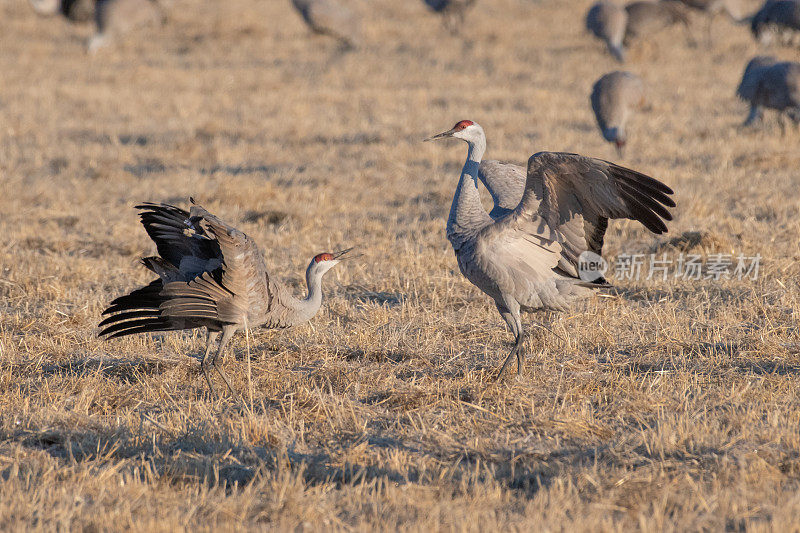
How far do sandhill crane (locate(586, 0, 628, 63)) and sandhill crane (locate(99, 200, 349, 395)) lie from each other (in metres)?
13.5

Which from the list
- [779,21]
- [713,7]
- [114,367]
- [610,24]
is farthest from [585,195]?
[713,7]

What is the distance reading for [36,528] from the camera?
329cm

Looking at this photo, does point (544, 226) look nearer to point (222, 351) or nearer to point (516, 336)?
point (516, 336)

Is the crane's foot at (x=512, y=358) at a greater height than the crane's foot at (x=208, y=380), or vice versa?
the crane's foot at (x=512, y=358)

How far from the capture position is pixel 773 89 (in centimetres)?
1171

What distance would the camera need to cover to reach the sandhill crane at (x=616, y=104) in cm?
1140

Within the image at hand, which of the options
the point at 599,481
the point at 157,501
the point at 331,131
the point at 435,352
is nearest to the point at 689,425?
the point at 599,481

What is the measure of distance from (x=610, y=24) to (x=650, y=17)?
4.21 ft

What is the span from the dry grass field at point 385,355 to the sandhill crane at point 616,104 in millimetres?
300

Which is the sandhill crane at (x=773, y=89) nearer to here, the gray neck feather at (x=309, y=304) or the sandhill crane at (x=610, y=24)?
the sandhill crane at (x=610, y=24)

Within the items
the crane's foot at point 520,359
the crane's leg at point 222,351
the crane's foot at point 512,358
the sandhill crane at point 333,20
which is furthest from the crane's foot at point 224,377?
the sandhill crane at point 333,20

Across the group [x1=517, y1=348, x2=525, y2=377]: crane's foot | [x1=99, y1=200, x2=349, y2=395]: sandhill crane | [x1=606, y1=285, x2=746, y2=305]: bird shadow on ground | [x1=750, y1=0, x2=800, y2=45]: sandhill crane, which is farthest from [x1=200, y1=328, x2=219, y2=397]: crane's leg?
[x1=750, y1=0, x2=800, y2=45]: sandhill crane

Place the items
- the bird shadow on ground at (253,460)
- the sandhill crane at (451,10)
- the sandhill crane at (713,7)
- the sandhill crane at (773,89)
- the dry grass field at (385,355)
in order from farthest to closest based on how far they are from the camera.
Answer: the sandhill crane at (451,10)
the sandhill crane at (713,7)
the sandhill crane at (773,89)
the bird shadow on ground at (253,460)
the dry grass field at (385,355)

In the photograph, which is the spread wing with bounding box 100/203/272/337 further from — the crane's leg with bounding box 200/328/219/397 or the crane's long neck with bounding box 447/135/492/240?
the crane's long neck with bounding box 447/135/492/240
